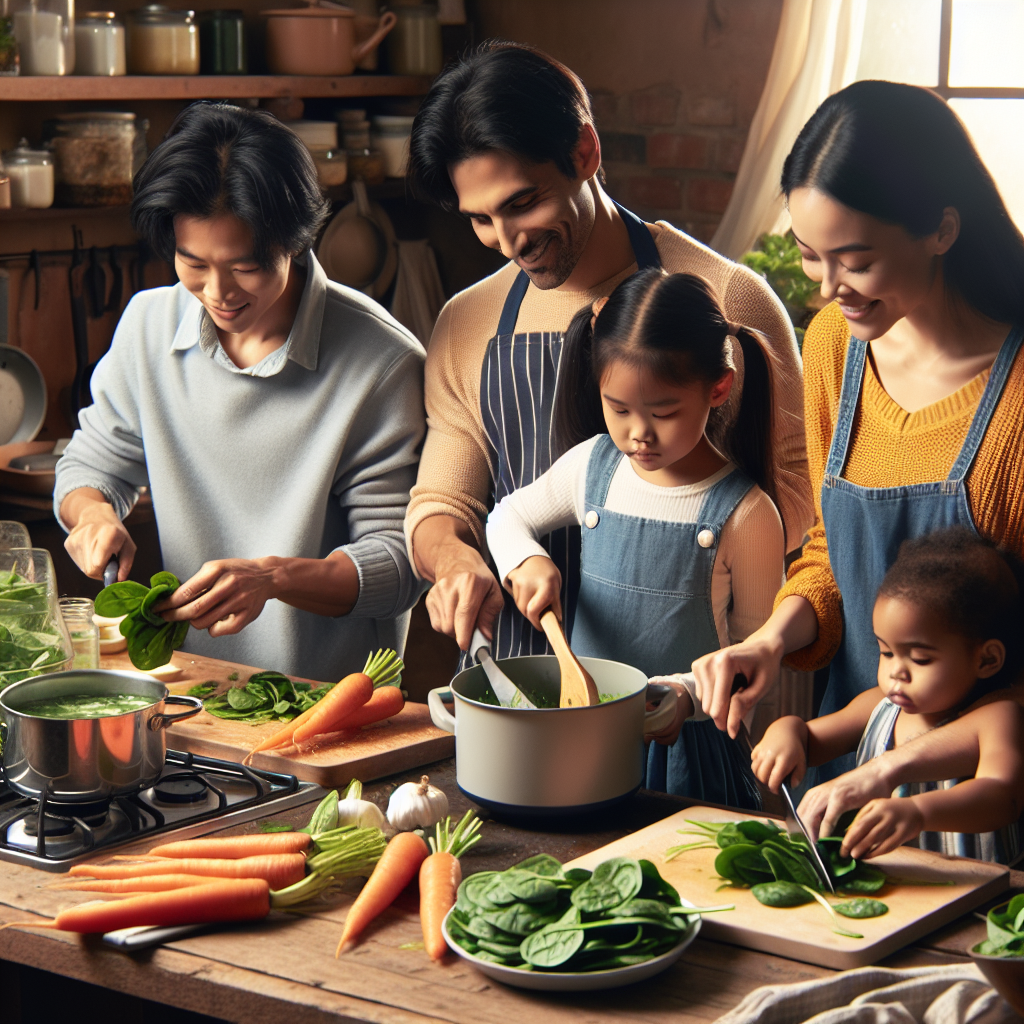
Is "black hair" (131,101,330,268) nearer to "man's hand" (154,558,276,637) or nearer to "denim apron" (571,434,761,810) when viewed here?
"man's hand" (154,558,276,637)

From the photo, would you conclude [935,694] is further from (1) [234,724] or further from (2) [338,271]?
(2) [338,271]

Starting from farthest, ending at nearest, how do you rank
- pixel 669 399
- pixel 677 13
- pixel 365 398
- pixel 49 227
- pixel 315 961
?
pixel 677 13, pixel 49 227, pixel 365 398, pixel 669 399, pixel 315 961

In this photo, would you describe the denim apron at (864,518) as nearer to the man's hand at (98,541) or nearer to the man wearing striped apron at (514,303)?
the man wearing striped apron at (514,303)

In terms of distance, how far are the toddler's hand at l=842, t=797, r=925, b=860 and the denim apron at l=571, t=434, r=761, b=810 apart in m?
0.51

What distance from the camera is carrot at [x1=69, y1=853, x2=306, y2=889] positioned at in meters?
1.38

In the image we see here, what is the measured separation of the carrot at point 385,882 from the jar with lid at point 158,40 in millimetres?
2545

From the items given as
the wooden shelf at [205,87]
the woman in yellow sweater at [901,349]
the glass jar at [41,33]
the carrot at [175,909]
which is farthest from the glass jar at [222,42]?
the carrot at [175,909]

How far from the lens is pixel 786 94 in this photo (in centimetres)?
367

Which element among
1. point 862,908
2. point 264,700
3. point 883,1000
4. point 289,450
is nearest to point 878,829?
point 862,908

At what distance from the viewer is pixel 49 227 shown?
11.5 ft

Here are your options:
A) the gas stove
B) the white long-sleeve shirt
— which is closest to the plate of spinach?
the gas stove

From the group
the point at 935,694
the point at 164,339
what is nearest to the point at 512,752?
the point at 935,694

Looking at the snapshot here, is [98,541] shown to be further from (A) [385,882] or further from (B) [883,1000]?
(B) [883,1000]

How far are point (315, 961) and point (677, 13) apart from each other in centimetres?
328
